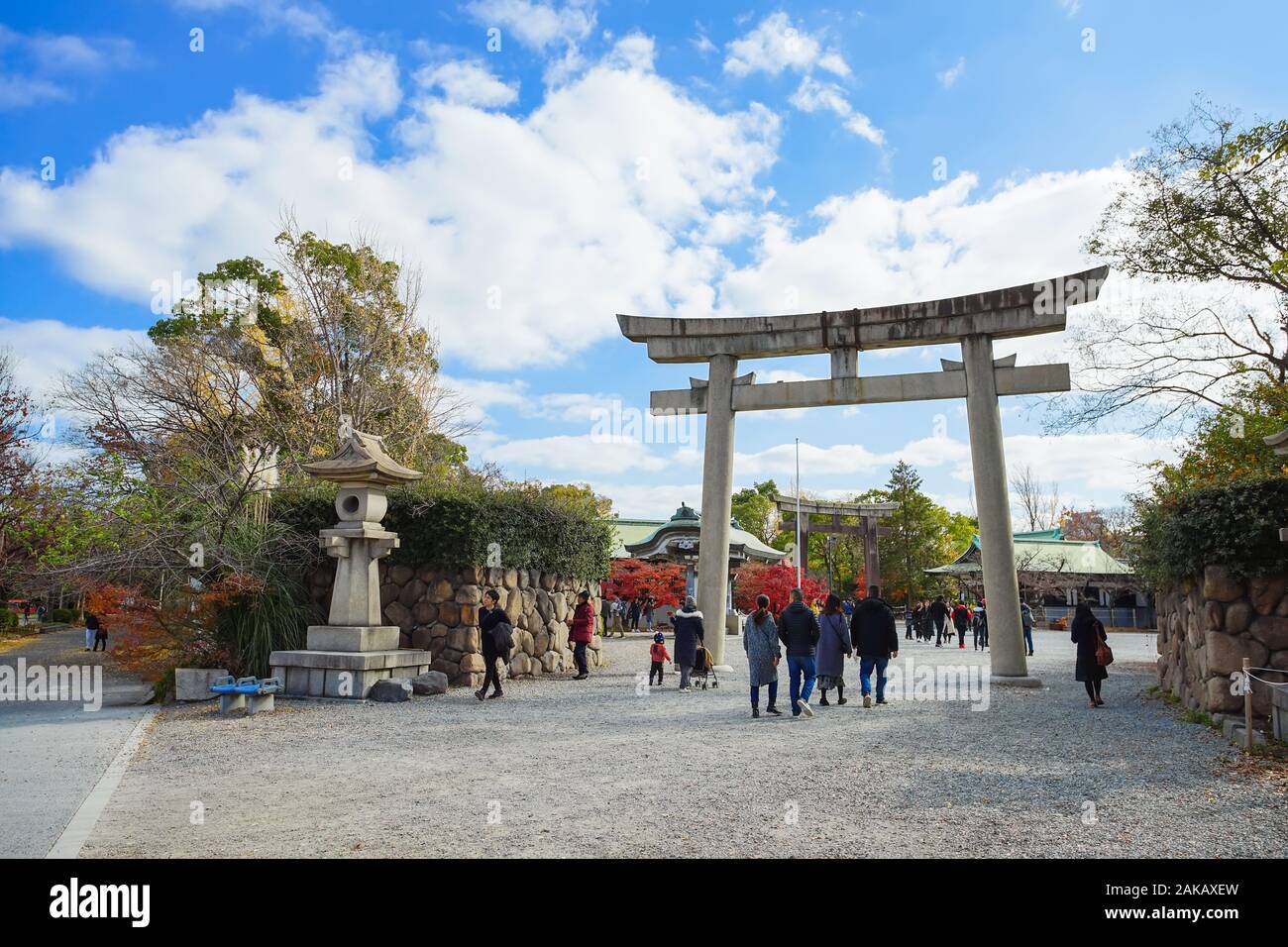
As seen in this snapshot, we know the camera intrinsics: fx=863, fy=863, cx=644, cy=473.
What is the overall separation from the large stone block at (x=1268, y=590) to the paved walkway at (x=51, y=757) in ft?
34.7

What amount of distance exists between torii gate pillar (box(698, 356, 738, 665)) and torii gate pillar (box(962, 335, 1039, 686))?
4073 mm

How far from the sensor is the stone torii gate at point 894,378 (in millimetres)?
13531

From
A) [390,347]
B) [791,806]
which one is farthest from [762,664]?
[390,347]

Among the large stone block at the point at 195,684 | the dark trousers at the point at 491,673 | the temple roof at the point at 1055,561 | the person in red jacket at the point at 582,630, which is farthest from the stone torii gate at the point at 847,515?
the large stone block at the point at 195,684

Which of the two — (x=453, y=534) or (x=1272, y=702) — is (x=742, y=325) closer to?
(x=453, y=534)

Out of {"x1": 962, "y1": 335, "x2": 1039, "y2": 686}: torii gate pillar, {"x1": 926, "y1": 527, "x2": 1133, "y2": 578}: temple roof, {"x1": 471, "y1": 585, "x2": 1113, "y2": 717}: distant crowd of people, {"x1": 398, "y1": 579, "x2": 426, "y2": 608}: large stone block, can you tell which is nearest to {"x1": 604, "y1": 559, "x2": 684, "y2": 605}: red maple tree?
{"x1": 926, "y1": 527, "x2": 1133, "y2": 578}: temple roof

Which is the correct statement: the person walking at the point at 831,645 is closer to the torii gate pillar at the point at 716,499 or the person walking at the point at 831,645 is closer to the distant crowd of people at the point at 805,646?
the distant crowd of people at the point at 805,646

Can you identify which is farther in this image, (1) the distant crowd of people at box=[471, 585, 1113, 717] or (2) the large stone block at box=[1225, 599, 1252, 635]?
(1) the distant crowd of people at box=[471, 585, 1113, 717]

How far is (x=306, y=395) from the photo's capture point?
22.1m

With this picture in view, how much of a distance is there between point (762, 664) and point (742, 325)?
7145 mm

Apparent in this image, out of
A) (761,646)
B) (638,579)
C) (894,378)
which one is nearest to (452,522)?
(761,646)

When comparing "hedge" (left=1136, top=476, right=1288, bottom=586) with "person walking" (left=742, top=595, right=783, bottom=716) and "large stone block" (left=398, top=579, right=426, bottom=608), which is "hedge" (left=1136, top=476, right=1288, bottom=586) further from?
"large stone block" (left=398, top=579, right=426, bottom=608)

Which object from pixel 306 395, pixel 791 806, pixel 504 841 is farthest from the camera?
pixel 306 395

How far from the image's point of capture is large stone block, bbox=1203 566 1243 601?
905 centimetres
